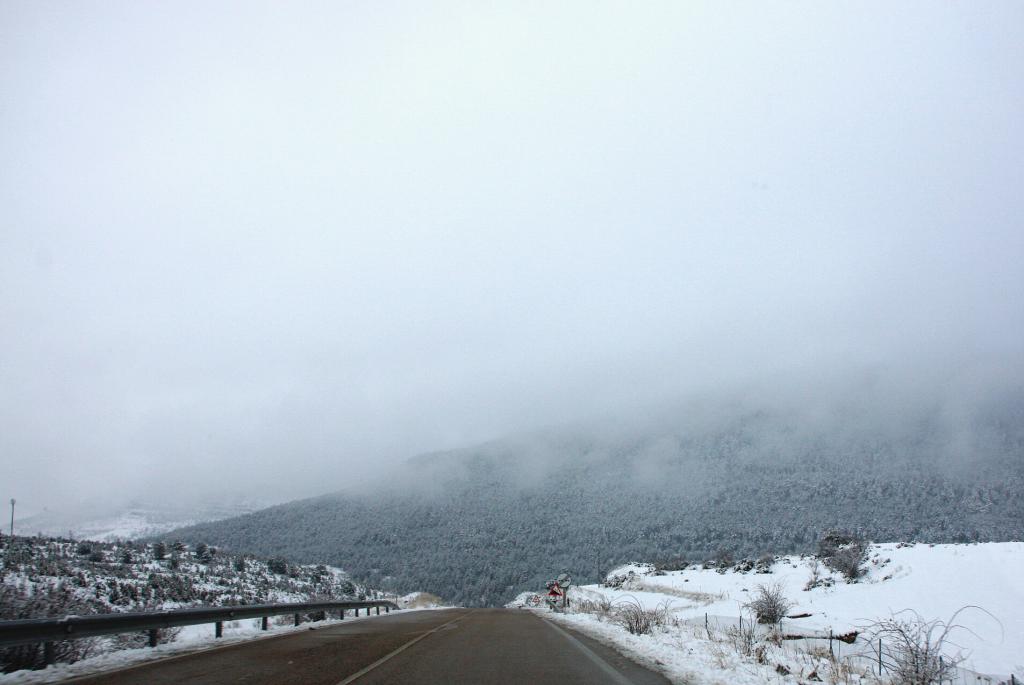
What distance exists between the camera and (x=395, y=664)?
9.09 m

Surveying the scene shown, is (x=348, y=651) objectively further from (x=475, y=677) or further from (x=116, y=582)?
(x=116, y=582)

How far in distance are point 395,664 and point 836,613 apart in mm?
24013

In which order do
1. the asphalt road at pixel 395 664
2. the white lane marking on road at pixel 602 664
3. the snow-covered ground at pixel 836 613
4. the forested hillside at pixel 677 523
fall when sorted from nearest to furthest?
the asphalt road at pixel 395 664, the white lane marking on road at pixel 602 664, the snow-covered ground at pixel 836 613, the forested hillside at pixel 677 523

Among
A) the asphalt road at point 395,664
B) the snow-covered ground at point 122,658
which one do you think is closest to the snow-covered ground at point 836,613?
the asphalt road at point 395,664

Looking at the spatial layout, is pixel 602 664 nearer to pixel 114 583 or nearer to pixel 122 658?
pixel 122 658

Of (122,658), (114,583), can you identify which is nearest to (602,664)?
(122,658)

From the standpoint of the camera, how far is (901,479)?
15425cm

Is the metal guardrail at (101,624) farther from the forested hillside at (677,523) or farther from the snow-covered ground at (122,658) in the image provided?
the forested hillside at (677,523)

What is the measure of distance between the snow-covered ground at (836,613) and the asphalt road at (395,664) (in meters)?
1.12

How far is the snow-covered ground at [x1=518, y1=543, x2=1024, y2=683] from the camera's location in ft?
33.4

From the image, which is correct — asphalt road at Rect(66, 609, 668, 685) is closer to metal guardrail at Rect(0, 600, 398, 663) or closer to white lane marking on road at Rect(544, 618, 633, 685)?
white lane marking on road at Rect(544, 618, 633, 685)

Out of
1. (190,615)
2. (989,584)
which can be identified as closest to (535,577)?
(989,584)

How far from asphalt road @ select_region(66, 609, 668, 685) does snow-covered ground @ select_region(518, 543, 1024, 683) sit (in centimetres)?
112

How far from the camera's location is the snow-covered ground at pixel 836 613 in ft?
33.4
